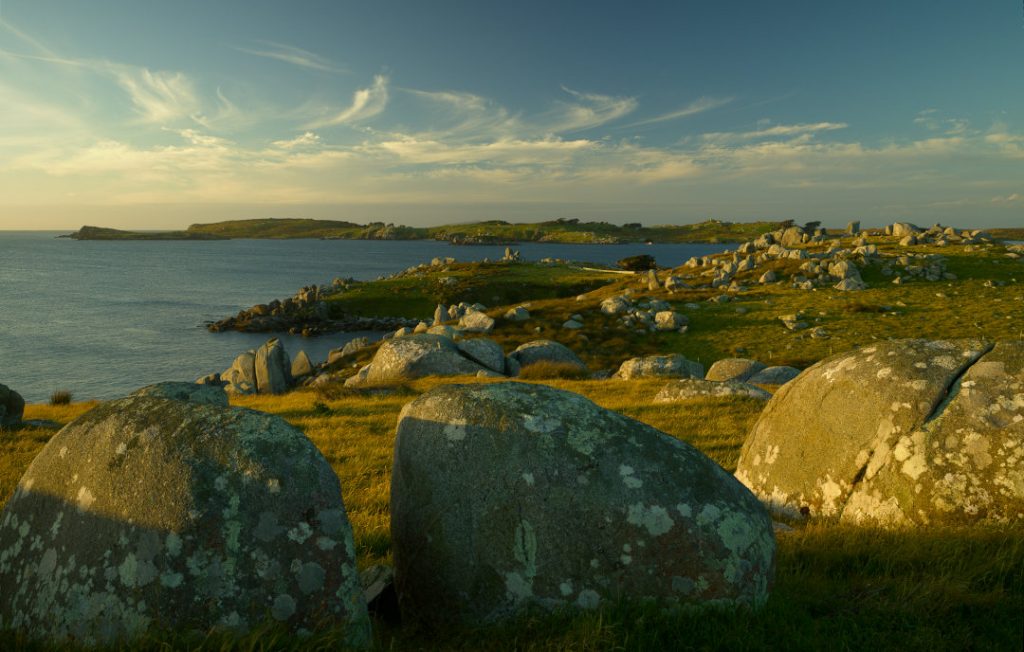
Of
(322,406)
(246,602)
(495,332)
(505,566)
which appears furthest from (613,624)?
(495,332)

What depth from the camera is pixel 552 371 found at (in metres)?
38.7

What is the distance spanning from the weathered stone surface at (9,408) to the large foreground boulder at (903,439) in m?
22.8

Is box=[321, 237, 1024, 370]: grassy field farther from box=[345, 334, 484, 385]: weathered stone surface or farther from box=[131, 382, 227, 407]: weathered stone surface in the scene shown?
box=[131, 382, 227, 407]: weathered stone surface

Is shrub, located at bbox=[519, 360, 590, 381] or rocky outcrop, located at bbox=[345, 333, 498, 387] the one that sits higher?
rocky outcrop, located at bbox=[345, 333, 498, 387]

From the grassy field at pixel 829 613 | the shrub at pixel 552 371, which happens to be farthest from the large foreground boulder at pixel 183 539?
the shrub at pixel 552 371

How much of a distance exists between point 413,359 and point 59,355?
53914mm

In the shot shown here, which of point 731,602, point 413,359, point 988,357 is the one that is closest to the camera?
point 731,602

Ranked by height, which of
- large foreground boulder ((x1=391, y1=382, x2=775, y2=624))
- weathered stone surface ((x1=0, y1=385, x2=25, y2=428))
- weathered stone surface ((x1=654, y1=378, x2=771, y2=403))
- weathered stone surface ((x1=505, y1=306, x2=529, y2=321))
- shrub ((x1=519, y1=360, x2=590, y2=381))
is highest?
large foreground boulder ((x1=391, y1=382, x2=775, y2=624))

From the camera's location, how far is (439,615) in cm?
594

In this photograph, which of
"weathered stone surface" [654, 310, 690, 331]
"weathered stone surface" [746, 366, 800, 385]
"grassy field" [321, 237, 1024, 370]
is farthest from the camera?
"weathered stone surface" [654, 310, 690, 331]

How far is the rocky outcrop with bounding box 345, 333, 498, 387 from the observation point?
123ft

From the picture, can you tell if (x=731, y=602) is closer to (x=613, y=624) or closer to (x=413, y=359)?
(x=613, y=624)

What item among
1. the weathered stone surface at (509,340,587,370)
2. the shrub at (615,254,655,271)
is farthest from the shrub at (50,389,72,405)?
the shrub at (615,254,655,271)

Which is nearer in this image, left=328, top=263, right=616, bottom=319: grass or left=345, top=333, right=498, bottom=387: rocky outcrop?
left=345, top=333, right=498, bottom=387: rocky outcrop
